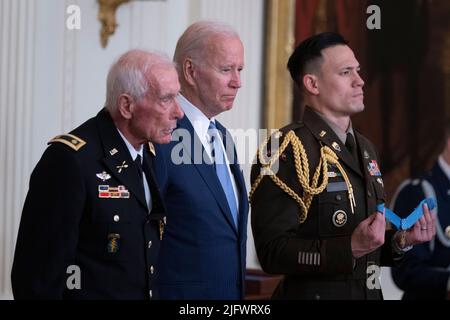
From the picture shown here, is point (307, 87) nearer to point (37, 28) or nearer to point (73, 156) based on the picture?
point (73, 156)

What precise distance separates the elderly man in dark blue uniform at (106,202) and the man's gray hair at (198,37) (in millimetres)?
339

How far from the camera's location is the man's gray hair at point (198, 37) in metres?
3.27

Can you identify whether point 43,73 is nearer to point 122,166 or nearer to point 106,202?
point 122,166

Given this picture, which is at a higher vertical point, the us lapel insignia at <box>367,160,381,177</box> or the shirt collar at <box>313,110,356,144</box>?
the shirt collar at <box>313,110,356,144</box>

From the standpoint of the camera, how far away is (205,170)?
3170 millimetres

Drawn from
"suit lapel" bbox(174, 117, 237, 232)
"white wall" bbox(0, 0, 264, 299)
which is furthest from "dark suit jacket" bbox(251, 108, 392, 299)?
"white wall" bbox(0, 0, 264, 299)

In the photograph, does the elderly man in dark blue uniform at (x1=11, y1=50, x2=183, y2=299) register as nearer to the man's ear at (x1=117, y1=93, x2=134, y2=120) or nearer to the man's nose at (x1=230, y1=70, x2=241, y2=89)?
the man's ear at (x1=117, y1=93, x2=134, y2=120)

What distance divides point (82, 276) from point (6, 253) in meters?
1.92

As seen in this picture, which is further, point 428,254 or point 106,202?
point 428,254

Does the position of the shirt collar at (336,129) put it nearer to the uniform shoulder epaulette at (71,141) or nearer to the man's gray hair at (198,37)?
the man's gray hair at (198,37)

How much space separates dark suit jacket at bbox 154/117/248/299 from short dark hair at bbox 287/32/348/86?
19.8 inches

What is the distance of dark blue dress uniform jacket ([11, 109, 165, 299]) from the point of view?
2.62 m

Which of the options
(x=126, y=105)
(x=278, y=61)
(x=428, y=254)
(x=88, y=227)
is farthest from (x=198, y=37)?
(x=278, y=61)

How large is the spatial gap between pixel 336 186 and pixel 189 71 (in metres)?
0.69
